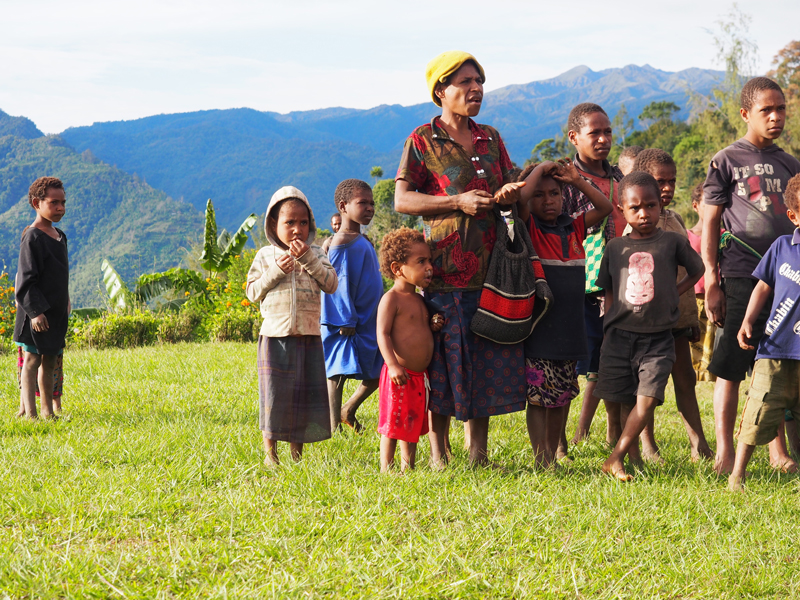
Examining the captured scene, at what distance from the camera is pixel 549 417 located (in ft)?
14.2

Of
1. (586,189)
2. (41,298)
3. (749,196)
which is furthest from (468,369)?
(41,298)

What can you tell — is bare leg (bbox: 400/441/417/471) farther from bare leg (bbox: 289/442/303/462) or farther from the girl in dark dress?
the girl in dark dress

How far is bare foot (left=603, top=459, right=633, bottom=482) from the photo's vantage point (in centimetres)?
402

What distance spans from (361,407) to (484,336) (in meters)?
2.69

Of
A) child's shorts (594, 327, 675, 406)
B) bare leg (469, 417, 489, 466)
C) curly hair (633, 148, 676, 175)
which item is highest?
curly hair (633, 148, 676, 175)

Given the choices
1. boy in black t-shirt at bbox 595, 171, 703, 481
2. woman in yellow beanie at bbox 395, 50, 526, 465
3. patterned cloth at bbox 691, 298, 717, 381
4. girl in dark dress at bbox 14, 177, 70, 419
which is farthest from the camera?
patterned cloth at bbox 691, 298, 717, 381

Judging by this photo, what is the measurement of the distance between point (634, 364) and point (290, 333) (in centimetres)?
206

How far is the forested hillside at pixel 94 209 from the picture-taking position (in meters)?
121

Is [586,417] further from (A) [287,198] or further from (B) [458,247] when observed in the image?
(A) [287,198]

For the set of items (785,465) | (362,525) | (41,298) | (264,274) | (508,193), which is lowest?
(785,465)

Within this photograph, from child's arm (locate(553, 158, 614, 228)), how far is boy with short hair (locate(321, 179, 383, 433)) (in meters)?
1.82

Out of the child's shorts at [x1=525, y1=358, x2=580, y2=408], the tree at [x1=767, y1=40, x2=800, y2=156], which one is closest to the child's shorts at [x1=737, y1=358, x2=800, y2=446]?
the child's shorts at [x1=525, y1=358, x2=580, y2=408]

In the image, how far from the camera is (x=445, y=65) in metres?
4.04

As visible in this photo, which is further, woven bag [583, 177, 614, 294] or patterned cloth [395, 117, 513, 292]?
woven bag [583, 177, 614, 294]
